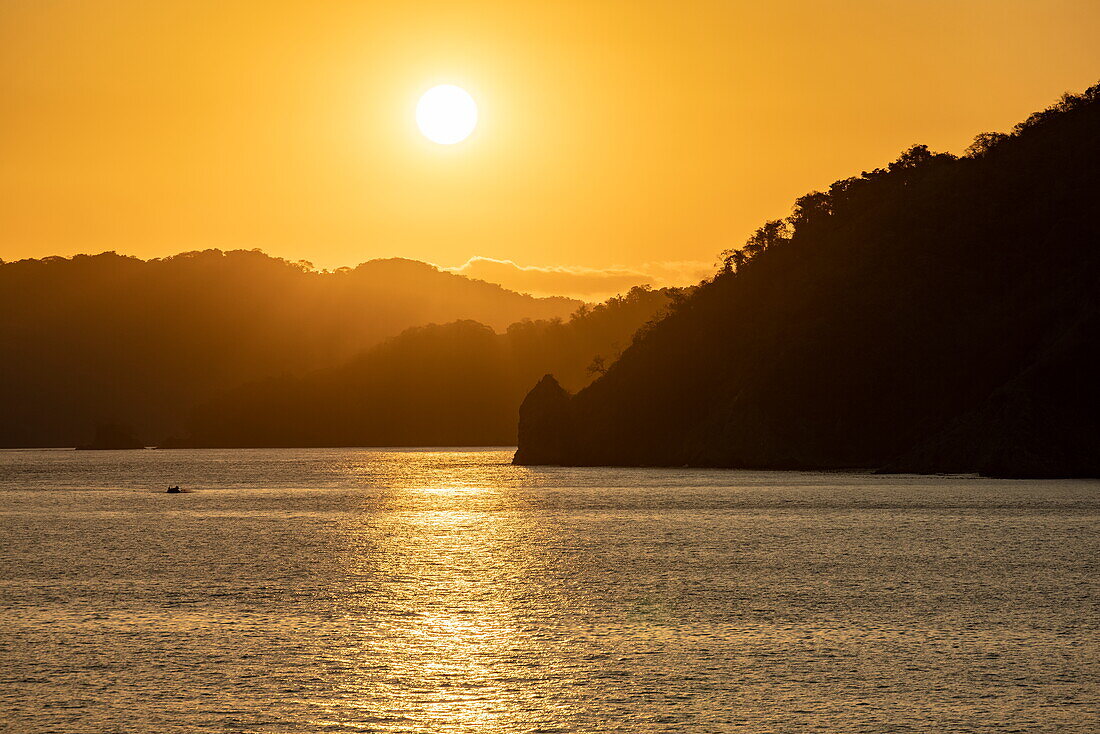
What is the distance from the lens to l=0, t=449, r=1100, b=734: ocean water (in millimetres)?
25797

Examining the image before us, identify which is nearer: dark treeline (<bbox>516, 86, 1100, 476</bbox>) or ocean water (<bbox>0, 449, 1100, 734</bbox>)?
ocean water (<bbox>0, 449, 1100, 734</bbox>)

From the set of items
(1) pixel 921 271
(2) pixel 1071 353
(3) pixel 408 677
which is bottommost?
(3) pixel 408 677

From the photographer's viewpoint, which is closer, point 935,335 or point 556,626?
point 556,626

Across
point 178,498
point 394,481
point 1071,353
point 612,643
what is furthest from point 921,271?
point 612,643

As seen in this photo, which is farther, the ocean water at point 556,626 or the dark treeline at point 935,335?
the dark treeline at point 935,335

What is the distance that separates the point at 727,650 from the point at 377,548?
38.5 m

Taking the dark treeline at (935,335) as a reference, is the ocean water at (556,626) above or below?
below

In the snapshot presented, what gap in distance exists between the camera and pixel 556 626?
1496 inches

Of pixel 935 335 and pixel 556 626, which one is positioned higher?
pixel 935 335

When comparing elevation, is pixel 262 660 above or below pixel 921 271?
below

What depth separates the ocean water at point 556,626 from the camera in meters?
25.8

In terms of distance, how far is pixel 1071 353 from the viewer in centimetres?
15462

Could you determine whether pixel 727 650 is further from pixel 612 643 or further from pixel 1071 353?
pixel 1071 353

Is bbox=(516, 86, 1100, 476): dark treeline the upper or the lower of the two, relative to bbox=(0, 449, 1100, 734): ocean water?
upper
